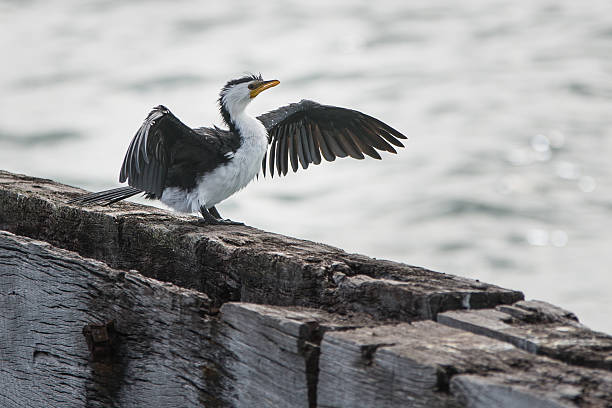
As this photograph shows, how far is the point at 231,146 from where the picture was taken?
173 inches

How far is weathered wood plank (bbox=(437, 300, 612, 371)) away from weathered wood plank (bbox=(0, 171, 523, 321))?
0.09 m

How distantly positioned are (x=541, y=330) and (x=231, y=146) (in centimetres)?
259

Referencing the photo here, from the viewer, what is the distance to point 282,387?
2.05m

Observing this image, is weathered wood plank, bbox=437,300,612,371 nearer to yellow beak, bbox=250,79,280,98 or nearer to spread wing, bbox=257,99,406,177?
spread wing, bbox=257,99,406,177

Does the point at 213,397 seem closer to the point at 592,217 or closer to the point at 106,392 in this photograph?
the point at 106,392

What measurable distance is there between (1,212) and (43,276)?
71cm

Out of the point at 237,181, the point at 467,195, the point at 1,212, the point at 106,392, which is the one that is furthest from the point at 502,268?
the point at 106,392

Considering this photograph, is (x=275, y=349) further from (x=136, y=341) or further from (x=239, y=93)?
(x=239, y=93)

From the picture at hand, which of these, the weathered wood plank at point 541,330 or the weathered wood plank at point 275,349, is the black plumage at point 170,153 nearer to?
the weathered wood plank at point 275,349

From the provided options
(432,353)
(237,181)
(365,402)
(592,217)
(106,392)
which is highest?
(592,217)

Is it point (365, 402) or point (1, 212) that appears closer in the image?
point (365, 402)

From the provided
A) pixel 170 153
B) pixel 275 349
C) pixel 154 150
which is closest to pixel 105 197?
pixel 154 150

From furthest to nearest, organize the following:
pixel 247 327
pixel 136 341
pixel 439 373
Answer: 1. pixel 136 341
2. pixel 247 327
3. pixel 439 373

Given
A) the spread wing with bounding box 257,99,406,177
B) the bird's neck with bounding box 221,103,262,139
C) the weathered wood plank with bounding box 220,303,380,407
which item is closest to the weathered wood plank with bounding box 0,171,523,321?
the weathered wood plank with bounding box 220,303,380,407
